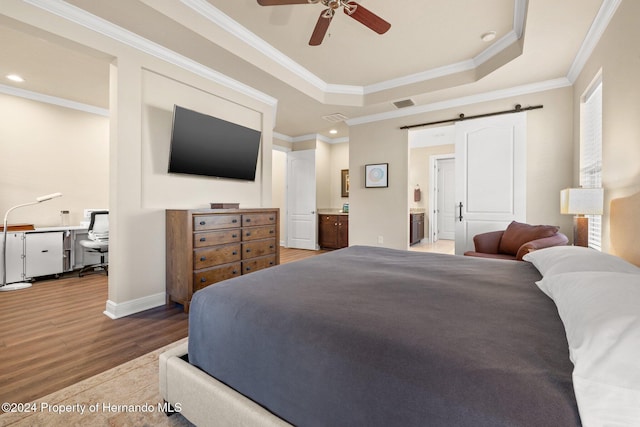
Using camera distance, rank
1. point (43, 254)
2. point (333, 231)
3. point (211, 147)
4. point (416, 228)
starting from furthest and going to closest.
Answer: point (416, 228) < point (333, 231) < point (43, 254) < point (211, 147)

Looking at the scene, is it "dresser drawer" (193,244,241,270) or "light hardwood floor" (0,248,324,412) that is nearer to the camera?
"light hardwood floor" (0,248,324,412)

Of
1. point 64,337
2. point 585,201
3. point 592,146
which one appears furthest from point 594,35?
point 64,337

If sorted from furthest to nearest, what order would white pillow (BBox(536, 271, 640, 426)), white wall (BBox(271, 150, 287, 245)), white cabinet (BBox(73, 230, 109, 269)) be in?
white wall (BBox(271, 150, 287, 245))
white cabinet (BBox(73, 230, 109, 269))
white pillow (BBox(536, 271, 640, 426))

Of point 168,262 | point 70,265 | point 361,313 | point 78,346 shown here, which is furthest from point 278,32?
point 70,265

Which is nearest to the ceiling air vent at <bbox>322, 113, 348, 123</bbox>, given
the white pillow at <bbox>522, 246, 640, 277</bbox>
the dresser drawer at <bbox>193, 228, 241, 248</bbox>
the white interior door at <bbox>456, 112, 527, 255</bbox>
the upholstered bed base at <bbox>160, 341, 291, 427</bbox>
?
the white interior door at <bbox>456, 112, 527, 255</bbox>

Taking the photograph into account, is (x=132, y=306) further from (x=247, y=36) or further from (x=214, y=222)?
(x=247, y=36)

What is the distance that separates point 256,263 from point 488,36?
3.73 metres

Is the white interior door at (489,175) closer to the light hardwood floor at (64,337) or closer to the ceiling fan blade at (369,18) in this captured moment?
the ceiling fan blade at (369,18)

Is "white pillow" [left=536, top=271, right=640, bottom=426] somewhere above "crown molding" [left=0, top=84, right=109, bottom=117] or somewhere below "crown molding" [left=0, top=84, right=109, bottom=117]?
below

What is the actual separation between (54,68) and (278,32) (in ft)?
9.13

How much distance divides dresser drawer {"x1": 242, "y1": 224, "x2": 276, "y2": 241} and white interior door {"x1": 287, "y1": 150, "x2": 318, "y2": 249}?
2.94 meters

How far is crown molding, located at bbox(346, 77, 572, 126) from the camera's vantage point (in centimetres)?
368

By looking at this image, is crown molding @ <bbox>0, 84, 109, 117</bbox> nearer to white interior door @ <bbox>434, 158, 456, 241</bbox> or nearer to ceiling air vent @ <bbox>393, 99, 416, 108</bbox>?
ceiling air vent @ <bbox>393, 99, 416, 108</bbox>

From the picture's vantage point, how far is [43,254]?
3.89 meters
